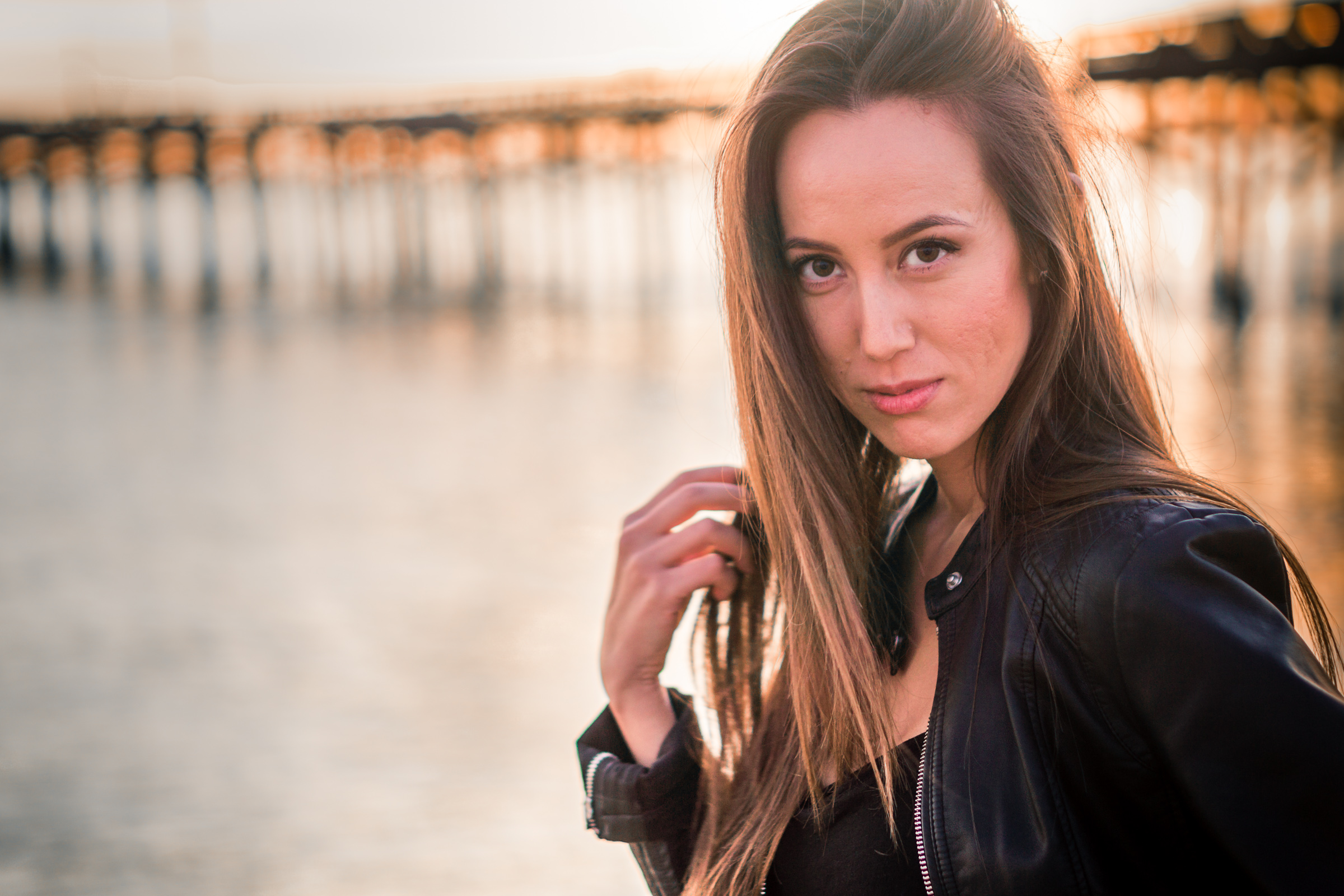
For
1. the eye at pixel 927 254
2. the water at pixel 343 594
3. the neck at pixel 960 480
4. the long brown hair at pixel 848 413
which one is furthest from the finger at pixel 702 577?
the water at pixel 343 594

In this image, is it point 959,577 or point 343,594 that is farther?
point 343,594

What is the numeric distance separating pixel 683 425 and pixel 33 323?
1718cm

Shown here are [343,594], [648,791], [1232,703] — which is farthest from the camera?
[343,594]

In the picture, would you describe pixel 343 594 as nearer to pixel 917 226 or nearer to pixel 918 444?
pixel 918 444

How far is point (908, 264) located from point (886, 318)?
0.07 m

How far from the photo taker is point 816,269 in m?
1.50

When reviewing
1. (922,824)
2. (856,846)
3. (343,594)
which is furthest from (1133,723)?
(343,594)

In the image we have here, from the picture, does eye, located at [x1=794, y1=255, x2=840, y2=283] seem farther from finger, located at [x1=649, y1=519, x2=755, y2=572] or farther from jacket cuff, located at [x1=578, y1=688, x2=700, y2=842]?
jacket cuff, located at [x1=578, y1=688, x2=700, y2=842]

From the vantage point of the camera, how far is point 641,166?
3734cm

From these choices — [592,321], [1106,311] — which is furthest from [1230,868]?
[592,321]

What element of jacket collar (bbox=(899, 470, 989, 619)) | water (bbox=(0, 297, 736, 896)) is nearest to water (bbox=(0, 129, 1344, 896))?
water (bbox=(0, 297, 736, 896))

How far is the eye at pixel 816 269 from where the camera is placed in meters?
1.48

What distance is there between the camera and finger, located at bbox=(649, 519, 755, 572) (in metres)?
1.76

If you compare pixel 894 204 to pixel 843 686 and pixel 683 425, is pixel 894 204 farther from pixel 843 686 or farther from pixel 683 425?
pixel 683 425
